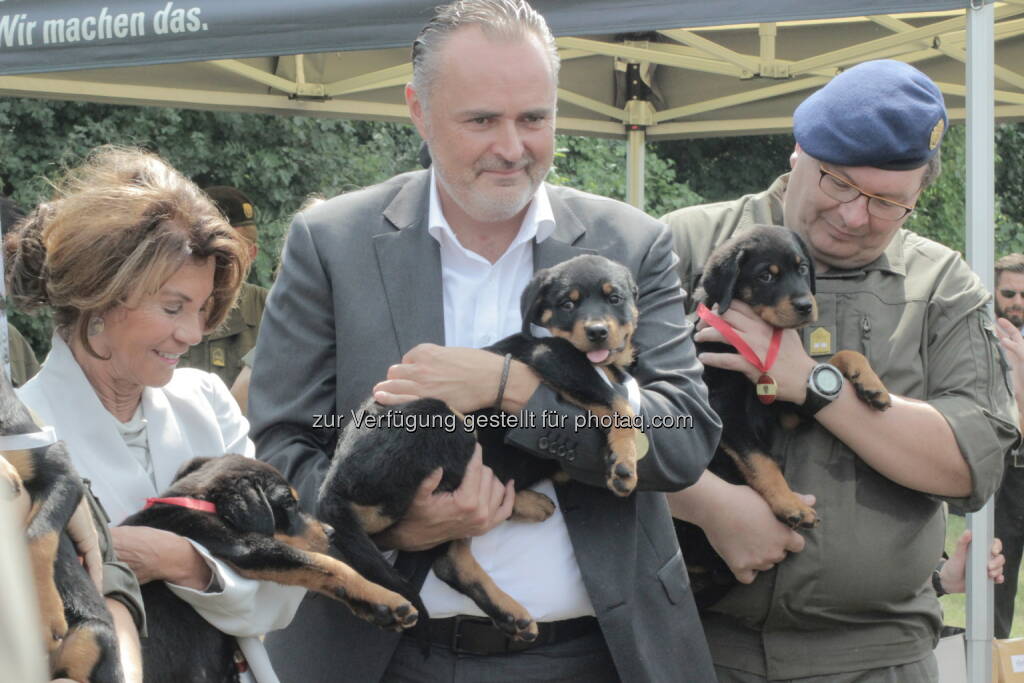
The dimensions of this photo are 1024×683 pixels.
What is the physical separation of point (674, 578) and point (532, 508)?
0.40 meters

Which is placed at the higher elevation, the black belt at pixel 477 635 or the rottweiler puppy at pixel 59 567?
the rottweiler puppy at pixel 59 567

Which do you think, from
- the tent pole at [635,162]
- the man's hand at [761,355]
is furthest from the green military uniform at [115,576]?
the tent pole at [635,162]

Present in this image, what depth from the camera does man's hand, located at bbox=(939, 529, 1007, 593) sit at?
13.1 feet

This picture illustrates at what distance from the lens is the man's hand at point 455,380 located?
110 inches

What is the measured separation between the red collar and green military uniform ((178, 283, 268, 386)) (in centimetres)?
452

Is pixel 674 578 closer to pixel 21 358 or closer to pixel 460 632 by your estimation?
pixel 460 632

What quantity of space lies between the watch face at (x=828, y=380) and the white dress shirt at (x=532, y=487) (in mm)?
842

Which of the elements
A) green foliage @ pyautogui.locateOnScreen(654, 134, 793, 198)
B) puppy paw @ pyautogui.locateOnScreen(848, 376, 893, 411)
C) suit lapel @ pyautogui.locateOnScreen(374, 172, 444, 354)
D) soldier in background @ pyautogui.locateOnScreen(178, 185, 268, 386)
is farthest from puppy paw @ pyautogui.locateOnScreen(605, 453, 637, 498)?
green foliage @ pyautogui.locateOnScreen(654, 134, 793, 198)

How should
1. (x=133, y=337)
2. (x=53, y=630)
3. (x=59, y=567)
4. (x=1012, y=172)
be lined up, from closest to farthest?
(x=53, y=630) < (x=59, y=567) < (x=133, y=337) < (x=1012, y=172)

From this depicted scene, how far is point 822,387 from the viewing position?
3301 millimetres

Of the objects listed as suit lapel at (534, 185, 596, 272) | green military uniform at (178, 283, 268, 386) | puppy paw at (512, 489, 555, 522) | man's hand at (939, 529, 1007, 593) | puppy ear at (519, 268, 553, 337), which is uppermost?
suit lapel at (534, 185, 596, 272)

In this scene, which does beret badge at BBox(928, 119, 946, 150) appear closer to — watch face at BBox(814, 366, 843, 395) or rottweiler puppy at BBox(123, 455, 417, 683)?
watch face at BBox(814, 366, 843, 395)

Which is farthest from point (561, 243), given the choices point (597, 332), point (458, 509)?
point (458, 509)

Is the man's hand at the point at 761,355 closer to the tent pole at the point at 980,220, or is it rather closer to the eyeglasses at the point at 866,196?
the eyeglasses at the point at 866,196
